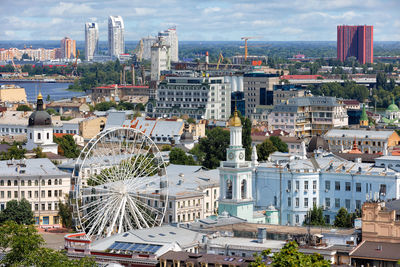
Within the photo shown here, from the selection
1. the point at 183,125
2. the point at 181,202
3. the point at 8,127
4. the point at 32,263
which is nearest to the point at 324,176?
the point at 181,202

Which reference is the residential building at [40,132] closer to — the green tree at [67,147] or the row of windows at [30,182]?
the green tree at [67,147]

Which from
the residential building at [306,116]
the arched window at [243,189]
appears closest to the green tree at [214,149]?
the arched window at [243,189]

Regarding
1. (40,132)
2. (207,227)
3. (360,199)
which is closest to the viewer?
(207,227)

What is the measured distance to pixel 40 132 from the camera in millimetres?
122312

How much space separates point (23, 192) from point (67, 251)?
108ft

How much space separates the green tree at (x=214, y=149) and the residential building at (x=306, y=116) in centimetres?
4753

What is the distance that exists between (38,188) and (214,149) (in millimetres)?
25956

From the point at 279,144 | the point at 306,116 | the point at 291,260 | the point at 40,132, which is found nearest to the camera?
→ the point at 291,260

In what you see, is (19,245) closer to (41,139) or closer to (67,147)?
(41,139)

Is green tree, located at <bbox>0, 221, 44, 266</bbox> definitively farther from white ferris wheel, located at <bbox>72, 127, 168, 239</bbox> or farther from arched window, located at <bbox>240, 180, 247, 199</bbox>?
arched window, located at <bbox>240, 180, 247, 199</bbox>

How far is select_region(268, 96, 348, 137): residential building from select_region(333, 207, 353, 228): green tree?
3358 inches

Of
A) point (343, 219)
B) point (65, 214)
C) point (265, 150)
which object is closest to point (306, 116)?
point (265, 150)

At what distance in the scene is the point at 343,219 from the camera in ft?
278

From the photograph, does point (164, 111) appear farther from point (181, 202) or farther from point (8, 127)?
point (181, 202)
